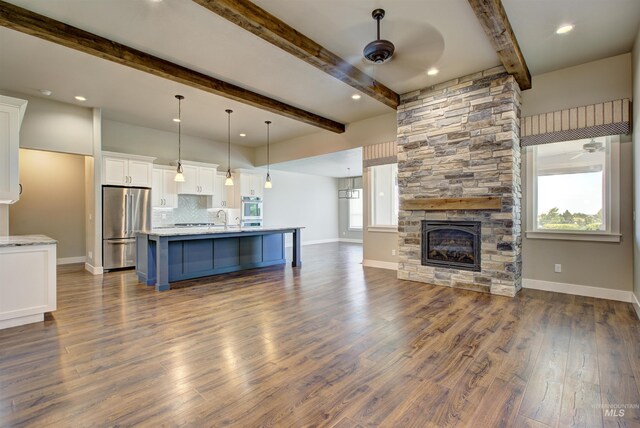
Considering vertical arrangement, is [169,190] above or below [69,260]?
above

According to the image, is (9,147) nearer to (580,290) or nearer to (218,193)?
(218,193)

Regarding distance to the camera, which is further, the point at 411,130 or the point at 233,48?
the point at 411,130

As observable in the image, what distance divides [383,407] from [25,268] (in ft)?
12.2

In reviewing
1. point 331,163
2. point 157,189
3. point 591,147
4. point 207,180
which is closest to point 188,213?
point 207,180

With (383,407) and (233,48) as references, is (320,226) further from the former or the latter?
(383,407)

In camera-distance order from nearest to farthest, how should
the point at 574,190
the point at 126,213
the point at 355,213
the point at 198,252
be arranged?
the point at 574,190 → the point at 198,252 → the point at 126,213 → the point at 355,213

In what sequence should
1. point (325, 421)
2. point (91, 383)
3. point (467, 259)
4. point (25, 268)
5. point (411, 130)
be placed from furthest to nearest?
point (411, 130) → point (467, 259) → point (25, 268) → point (91, 383) → point (325, 421)

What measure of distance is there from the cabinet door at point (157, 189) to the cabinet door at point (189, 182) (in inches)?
17.0

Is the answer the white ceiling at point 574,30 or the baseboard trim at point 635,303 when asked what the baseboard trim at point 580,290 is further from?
the white ceiling at point 574,30

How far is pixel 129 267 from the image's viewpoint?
20.8 feet

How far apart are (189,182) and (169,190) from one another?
495mm

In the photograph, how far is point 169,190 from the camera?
7.07 m

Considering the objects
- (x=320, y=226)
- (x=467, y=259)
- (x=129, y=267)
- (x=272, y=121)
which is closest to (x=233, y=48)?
(x=272, y=121)

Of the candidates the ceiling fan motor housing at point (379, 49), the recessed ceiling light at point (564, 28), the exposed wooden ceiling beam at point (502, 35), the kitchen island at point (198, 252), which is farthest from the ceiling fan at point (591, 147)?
the kitchen island at point (198, 252)
